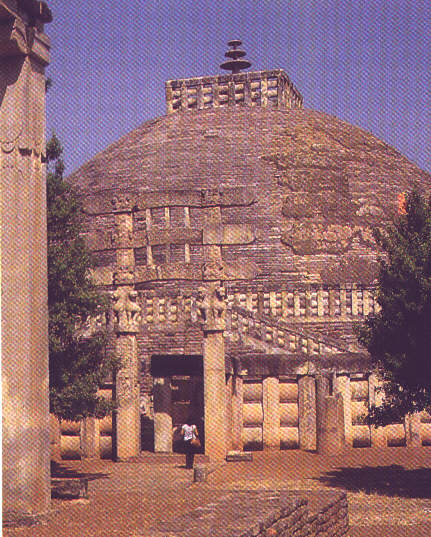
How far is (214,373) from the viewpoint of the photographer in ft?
61.6

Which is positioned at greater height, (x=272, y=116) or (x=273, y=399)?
(x=272, y=116)

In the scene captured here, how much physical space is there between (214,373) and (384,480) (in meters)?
4.13

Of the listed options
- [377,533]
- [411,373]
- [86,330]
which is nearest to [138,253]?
[86,330]

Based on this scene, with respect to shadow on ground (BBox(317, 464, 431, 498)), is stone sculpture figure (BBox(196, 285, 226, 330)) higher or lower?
higher

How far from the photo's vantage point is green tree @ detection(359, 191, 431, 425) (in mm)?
14992

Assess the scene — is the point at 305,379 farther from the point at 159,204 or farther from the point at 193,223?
the point at 193,223

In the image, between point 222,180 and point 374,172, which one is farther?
point 374,172

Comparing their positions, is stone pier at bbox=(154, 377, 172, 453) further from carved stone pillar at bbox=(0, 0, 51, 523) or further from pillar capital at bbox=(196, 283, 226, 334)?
carved stone pillar at bbox=(0, 0, 51, 523)

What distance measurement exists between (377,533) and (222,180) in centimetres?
2850

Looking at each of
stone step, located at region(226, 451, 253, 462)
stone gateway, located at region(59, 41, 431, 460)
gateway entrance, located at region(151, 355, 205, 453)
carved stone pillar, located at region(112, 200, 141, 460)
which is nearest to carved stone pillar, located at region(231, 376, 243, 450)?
stone gateway, located at region(59, 41, 431, 460)

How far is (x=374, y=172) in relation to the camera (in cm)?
4212

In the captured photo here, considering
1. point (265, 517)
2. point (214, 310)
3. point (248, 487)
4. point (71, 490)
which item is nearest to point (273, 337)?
point (214, 310)

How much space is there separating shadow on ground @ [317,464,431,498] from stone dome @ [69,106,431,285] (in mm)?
17904

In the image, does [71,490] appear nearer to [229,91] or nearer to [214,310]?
[214,310]
